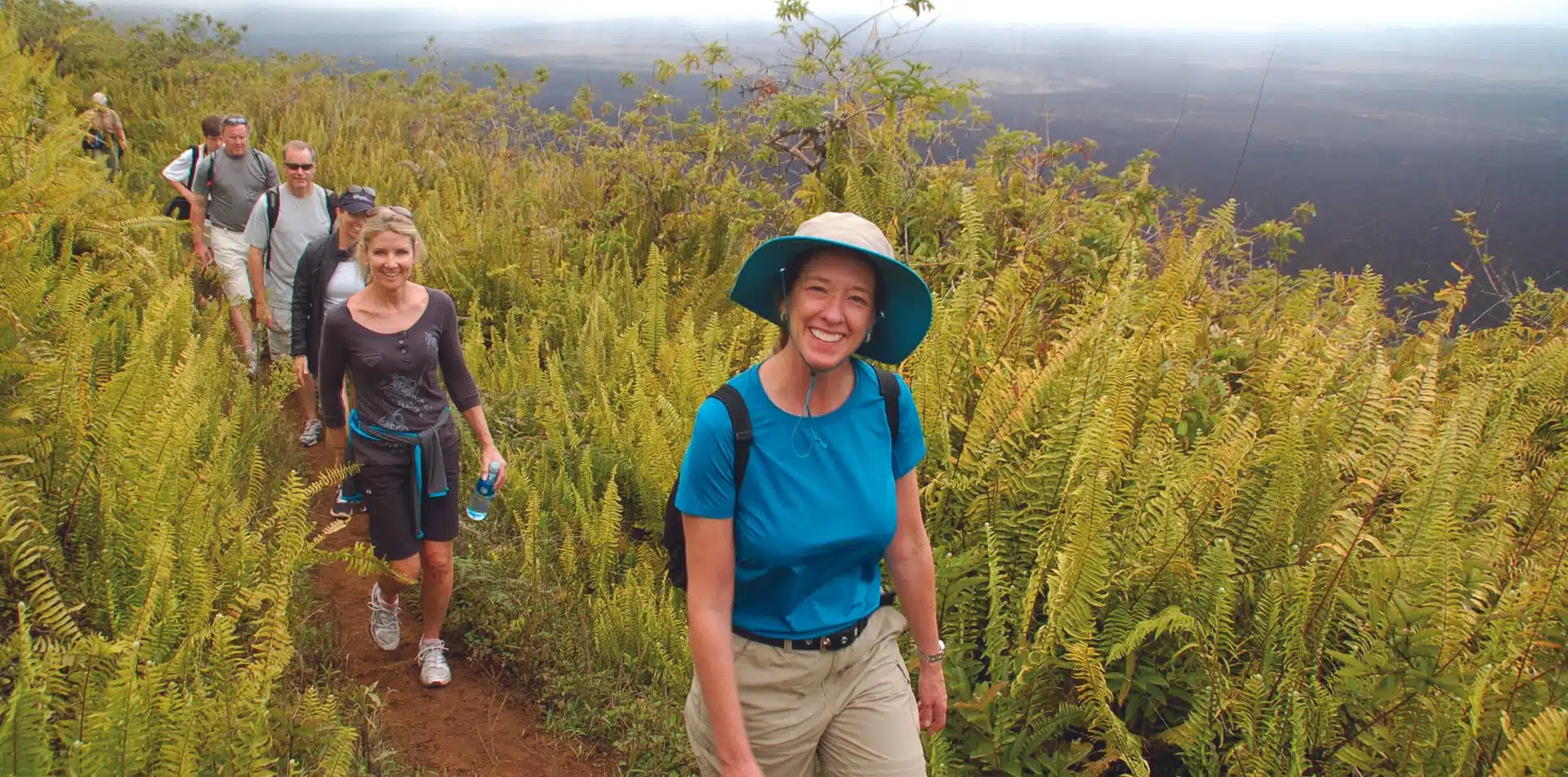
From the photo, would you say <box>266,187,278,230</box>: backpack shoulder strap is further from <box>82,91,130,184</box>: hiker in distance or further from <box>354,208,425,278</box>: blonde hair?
<box>82,91,130,184</box>: hiker in distance

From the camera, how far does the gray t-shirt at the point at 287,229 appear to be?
5.15m

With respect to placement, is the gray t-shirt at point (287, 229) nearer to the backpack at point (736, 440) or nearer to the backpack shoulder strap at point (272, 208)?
the backpack shoulder strap at point (272, 208)

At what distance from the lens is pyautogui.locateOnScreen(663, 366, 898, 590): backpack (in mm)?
1811

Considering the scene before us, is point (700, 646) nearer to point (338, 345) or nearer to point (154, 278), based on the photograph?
point (338, 345)

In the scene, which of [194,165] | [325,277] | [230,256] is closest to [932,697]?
[325,277]

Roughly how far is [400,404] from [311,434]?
2392mm

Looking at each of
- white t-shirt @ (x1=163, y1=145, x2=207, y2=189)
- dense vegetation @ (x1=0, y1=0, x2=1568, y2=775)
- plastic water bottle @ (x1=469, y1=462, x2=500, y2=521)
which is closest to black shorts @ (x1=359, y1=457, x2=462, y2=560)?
plastic water bottle @ (x1=469, y1=462, x2=500, y2=521)

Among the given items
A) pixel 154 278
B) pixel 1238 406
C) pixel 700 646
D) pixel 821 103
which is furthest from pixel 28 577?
pixel 821 103

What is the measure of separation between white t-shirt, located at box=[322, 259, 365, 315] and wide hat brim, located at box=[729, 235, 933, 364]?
2742 millimetres

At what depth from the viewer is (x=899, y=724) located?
2.05 metres

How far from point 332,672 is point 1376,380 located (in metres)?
3.96

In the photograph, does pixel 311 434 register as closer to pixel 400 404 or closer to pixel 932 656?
pixel 400 404

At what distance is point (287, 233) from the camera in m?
5.15

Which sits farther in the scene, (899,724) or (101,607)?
(101,607)
